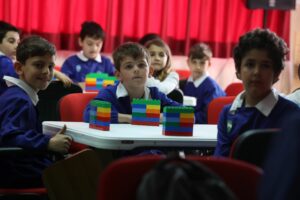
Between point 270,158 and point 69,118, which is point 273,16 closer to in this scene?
point 69,118

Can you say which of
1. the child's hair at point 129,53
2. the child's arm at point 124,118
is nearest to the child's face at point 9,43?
the child's hair at point 129,53

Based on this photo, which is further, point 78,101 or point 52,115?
point 52,115

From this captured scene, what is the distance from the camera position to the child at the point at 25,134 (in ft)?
10.4

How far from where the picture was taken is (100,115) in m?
3.21

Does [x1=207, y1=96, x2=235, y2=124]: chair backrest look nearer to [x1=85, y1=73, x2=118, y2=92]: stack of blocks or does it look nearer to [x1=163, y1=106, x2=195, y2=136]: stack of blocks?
[x1=163, y1=106, x2=195, y2=136]: stack of blocks

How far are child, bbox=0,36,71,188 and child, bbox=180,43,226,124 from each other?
2507 millimetres

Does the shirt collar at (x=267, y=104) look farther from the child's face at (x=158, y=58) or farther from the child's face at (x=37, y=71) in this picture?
the child's face at (x=158, y=58)

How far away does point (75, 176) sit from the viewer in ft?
9.70

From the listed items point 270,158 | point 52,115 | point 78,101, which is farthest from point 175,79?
point 270,158

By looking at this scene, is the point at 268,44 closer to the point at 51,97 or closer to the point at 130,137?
the point at 130,137

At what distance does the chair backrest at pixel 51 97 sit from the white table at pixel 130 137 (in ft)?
4.01

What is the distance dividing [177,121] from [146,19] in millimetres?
4378

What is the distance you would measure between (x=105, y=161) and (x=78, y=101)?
1.97 ft

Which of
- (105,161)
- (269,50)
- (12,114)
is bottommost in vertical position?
(105,161)
